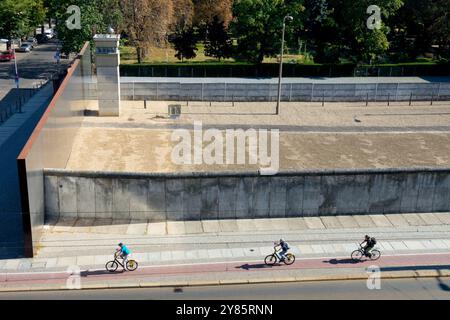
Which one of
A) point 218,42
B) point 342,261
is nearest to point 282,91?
point 218,42

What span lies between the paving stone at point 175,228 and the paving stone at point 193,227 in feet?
0.60

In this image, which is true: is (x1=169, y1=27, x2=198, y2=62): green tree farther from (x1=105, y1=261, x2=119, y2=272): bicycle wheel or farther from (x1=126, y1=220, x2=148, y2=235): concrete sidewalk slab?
(x1=105, y1=261, x2=119, y2=272): bicycle wheel

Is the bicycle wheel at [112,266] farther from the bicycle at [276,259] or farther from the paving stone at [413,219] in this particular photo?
the paving stone at [413,219]

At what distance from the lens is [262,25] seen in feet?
190

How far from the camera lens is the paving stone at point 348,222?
987 inches

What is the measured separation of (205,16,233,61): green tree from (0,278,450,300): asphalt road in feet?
155

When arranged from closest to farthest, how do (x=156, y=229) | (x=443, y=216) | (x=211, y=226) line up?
(x=156, y=229), (x=211, y=226), (x=443, y=216)

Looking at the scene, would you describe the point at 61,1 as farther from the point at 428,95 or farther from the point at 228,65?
the point at 428,95

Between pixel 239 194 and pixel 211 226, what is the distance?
1.97m

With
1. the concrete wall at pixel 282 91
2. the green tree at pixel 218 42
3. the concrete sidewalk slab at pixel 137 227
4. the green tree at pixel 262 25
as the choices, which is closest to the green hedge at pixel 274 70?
the green tree at pixel 262 25

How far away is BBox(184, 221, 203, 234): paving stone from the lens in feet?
79.2

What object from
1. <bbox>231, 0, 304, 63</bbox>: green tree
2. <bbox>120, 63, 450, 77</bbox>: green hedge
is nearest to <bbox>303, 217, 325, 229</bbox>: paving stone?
<bbox>231, 0, 304, 63</bbox>: green tree

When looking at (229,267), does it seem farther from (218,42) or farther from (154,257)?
(218,42)
